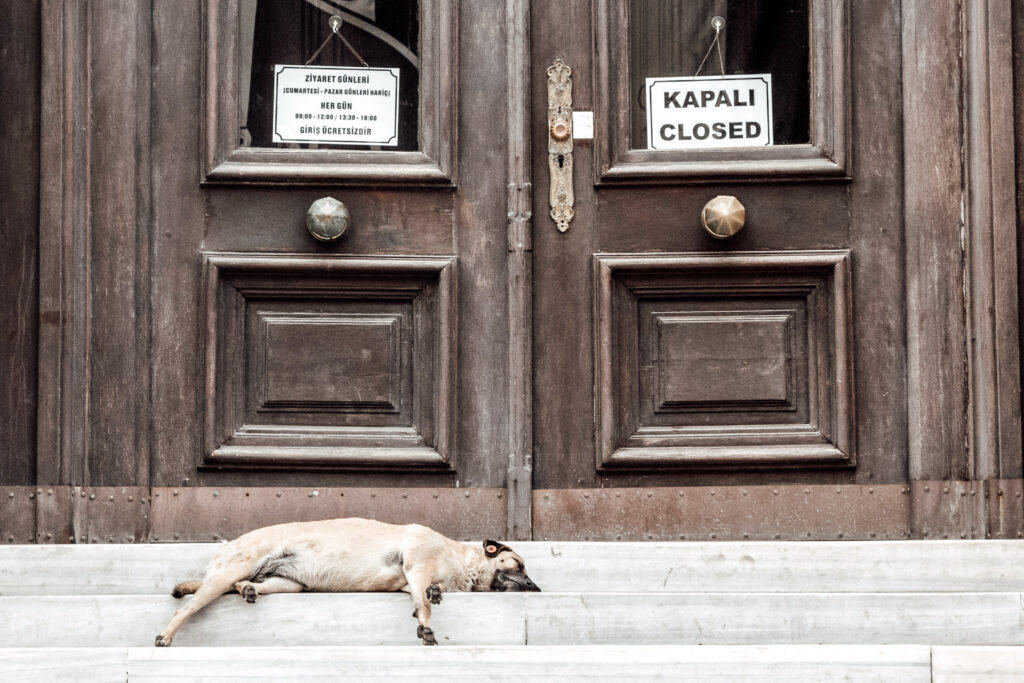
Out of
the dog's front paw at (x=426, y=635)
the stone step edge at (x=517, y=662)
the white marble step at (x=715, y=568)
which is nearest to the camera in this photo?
the stone step edge at (x=517, y=662)

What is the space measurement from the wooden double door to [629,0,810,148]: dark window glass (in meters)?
0.02

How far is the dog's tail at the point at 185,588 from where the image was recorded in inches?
156

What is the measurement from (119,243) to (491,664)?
222cm

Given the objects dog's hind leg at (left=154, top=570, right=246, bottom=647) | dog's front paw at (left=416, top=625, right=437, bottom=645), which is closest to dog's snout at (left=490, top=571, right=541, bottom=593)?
dog's front paw at (left=416, top=625, right=437, bottom=645)

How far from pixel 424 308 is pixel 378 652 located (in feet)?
5.45

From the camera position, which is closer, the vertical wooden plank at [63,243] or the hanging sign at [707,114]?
the vertical wooden plank at [63,243]

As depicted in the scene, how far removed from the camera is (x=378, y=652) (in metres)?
3.47

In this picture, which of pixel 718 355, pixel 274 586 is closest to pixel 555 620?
pixel 274 586

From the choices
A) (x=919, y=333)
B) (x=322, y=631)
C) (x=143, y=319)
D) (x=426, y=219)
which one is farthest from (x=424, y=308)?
(x=919, y=333)

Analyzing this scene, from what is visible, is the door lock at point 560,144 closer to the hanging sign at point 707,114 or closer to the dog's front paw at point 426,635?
the hanging sign at point 707,114

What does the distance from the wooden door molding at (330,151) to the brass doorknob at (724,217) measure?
2.99 ft

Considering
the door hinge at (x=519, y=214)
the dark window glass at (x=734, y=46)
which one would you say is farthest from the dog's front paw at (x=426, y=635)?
the dark window glass at (x=734, y=46)

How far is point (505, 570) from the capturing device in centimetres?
421

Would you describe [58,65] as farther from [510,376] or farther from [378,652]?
[378,652]
